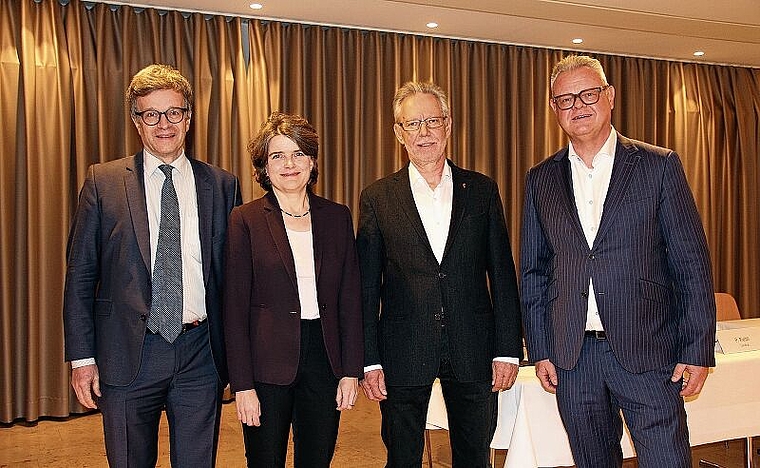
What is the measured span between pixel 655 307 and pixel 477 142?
176 inches

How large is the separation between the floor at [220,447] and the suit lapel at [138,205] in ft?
7.36

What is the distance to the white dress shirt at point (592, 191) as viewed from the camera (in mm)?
2600

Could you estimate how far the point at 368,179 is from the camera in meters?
6.54

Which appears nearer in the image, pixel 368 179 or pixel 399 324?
pixel 399 324

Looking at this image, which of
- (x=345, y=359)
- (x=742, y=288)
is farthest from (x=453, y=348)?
(x=742, y=288)

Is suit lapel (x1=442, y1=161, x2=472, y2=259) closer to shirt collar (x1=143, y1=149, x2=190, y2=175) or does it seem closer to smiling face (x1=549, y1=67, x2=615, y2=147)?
smiling face (x1=549, y1=67, x2=615, y2=147)

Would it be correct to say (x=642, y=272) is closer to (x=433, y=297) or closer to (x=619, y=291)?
(x=619, y=291)

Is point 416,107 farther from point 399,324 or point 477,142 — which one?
point 477,142

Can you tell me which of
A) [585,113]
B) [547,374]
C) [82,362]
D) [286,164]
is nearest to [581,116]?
[585,113]

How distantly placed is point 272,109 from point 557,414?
3.70m

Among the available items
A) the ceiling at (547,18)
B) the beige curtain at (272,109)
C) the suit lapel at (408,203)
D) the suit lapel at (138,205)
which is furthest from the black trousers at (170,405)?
the ceiling at (547,18)

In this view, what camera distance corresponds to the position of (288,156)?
2.54 m

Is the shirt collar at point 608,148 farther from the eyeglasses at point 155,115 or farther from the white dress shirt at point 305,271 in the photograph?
the eyeglasses at point 155,115

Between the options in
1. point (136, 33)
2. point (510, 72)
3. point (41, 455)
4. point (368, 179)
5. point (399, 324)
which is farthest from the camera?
point (510, 72)
